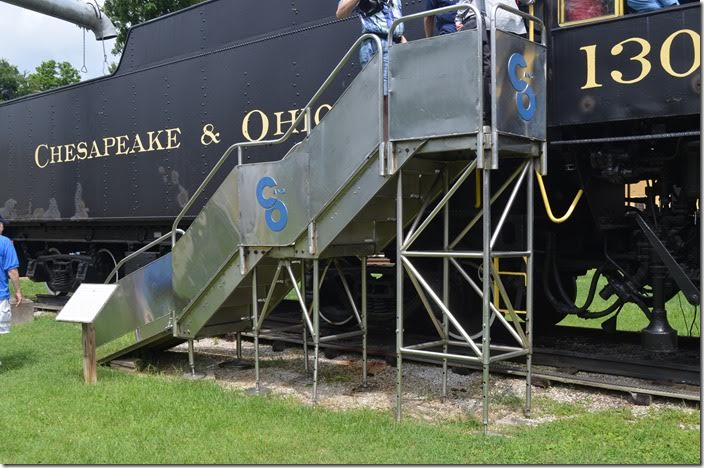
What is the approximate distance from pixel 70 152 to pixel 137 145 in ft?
5.96

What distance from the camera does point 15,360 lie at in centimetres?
786

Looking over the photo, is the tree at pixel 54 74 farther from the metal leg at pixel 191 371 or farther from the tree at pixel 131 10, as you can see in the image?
the metal leg at pixel 191 371

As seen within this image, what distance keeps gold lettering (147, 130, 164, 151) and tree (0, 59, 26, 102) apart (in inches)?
2010

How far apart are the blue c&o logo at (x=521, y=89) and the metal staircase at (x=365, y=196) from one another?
0.01m

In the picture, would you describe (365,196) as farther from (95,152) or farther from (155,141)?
(95,152)

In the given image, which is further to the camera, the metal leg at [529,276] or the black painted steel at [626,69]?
the metal leg at [529,276]

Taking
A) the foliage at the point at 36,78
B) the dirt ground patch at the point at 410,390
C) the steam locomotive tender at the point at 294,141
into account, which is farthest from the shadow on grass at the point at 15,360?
the foliage at the point at 36,78

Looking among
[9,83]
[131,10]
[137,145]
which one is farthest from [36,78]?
[137,145]

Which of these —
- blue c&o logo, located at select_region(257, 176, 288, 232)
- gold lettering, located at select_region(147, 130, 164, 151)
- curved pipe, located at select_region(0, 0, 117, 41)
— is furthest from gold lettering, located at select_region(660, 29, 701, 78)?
curved pipe, located at select_region(0, 0, 117, 41)

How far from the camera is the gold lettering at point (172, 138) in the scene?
926 centimetres

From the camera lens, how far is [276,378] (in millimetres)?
7062

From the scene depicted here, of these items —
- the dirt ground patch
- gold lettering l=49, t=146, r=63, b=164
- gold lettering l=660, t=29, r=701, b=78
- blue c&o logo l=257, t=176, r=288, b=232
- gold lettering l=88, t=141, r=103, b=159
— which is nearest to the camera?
gold lettering l=660, t=29, r=701, b=78

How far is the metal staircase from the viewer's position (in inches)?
193

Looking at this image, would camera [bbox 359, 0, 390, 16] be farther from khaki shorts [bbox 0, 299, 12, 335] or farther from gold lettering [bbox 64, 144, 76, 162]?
gold lettering [bbox 64, 144, 76, 162]
